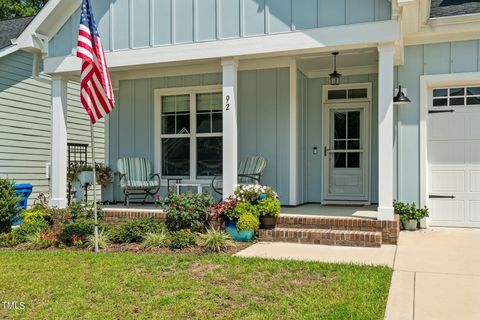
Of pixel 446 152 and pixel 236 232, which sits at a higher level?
pixel 446 152

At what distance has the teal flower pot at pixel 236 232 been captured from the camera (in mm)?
6195

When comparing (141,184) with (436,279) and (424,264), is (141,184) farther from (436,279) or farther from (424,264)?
(436,279)

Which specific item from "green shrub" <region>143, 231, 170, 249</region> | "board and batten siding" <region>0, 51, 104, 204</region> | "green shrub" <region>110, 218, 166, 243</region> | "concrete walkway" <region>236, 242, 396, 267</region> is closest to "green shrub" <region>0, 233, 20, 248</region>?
"green shrub" <region>110, 218, 166, 243</region>

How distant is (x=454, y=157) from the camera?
24.2 ft

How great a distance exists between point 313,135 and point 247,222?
313 cm

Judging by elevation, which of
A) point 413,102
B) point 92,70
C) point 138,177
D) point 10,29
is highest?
point 10,29

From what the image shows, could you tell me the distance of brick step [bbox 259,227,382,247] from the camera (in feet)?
19.1

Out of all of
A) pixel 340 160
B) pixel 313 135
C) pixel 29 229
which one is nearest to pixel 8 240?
pixel 29 229

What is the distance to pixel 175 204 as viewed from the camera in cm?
645

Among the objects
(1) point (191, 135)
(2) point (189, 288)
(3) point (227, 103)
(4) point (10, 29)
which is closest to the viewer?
(2) point (189, 288)

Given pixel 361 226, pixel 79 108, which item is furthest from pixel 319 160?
pixel 79 108

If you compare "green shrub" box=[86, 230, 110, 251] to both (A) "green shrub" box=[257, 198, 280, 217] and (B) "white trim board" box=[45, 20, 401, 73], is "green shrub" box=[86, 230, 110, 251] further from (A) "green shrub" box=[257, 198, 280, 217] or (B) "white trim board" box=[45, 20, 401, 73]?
(B) "white trim board" box=[45, 20, 401, 73]

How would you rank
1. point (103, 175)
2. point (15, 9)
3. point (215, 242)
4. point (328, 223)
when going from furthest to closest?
point (15, 9) → point (103, 175) → point (328, 223) → point (215, 242)

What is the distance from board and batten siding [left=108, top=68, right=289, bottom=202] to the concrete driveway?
259cm
